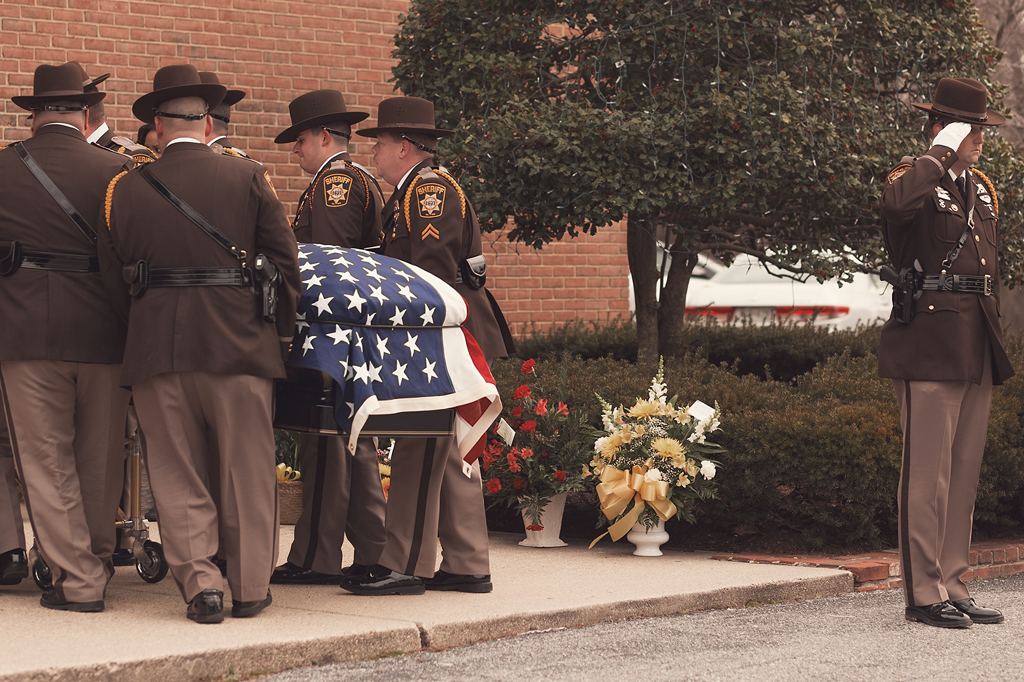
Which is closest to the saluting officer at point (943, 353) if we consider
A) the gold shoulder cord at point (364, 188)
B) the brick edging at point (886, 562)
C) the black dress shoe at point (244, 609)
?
the brick edging at point (886, 562)

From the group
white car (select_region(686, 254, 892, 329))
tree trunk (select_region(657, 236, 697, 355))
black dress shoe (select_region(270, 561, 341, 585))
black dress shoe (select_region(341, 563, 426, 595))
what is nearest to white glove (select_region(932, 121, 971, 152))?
black dress shoe (select_region(341, 563, 426, 595))

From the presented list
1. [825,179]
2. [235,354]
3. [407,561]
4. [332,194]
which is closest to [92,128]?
[332,194]

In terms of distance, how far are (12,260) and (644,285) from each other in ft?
19.1

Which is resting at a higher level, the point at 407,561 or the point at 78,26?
the point at 78,26

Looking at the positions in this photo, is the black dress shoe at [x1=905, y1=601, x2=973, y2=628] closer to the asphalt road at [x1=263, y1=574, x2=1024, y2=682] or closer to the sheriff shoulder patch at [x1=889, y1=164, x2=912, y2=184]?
the asphalt road at [x1=263, y1=574, x2=1024, y2=682]

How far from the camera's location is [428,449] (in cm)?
580

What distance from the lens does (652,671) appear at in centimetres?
489

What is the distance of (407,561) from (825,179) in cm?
417

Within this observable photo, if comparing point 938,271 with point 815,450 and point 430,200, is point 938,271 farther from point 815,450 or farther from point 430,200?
point 430,200

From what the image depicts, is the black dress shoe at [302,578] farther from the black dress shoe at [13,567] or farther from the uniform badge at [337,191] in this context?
the uniform badge at [337,191]

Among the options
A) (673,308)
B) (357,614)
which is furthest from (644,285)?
(357,614)

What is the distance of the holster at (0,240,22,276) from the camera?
5.28 m

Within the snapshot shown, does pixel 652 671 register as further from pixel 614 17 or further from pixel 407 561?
pixel 614 17

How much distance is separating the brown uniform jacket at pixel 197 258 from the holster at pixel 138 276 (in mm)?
26
